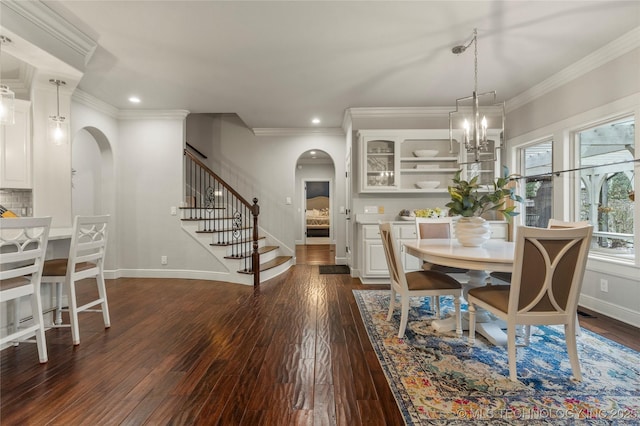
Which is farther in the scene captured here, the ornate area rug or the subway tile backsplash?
the subway tile backsplash

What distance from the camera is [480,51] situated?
2992 mm

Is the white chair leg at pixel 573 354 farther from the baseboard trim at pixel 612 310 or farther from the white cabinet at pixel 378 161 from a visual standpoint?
the white cabinet at pixel 378 161

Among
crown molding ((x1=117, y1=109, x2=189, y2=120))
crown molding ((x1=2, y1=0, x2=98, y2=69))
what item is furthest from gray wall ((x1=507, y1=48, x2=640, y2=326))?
crown molding ((x1=117, y1=109, x2=189, y2=120))

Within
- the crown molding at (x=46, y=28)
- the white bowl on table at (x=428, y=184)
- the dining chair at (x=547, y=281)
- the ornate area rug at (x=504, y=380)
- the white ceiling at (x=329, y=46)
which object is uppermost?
the white ceiling at (x=329, y=46)

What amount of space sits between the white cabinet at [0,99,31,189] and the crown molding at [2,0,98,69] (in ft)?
3.27

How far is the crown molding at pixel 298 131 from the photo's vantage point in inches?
231

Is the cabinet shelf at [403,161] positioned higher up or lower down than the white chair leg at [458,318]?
higher up

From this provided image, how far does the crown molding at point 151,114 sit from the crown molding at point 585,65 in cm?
501

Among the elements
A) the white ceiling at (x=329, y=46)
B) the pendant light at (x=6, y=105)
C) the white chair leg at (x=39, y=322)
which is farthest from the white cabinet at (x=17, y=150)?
the white chair leg at (x=39, y=322)

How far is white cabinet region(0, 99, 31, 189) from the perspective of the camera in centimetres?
311

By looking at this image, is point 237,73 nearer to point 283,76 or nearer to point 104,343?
point 283,76

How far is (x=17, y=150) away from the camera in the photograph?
3.20 m

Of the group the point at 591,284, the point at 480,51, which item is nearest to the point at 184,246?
the point at 480,51

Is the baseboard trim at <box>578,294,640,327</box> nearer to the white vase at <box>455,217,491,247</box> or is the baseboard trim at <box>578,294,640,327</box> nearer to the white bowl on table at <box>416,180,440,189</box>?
the white vase at <box>455,217,491,247</box>
